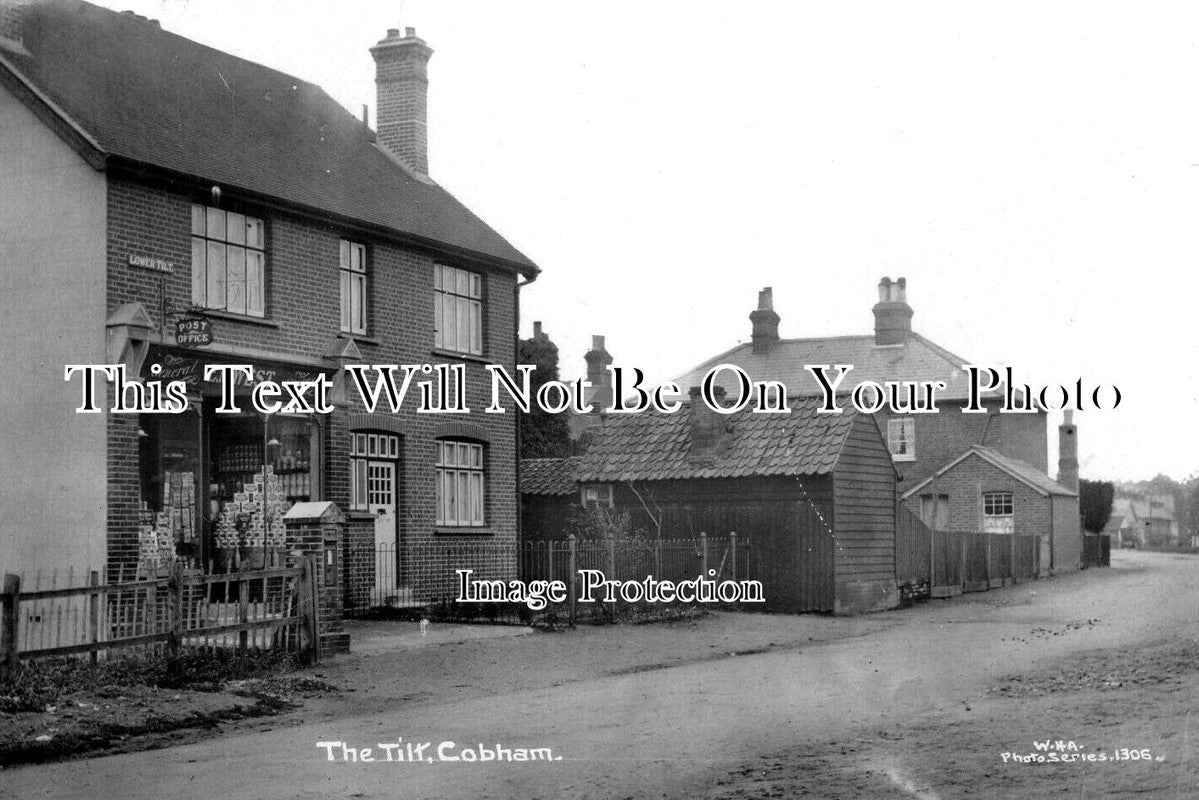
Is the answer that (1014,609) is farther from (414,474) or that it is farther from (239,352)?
(239,352)

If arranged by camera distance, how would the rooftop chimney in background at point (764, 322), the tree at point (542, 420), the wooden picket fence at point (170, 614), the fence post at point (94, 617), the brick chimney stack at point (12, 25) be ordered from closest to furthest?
the wooden picket fence at point (170, 614) < the fence post at point (94, 617) < the brick chimney stack at point (12, 25) < the tree at point (542, 420) < the rooftop chimney in background at point (764, 322)

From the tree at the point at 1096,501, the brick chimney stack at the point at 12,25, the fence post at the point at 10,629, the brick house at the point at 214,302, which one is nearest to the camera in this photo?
the fence post at the point at 10,629

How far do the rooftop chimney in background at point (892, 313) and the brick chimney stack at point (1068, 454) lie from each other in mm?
7620

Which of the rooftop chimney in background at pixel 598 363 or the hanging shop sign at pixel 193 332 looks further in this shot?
the rooftop chimney in background at pixel 598 363

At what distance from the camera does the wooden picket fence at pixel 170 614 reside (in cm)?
1348

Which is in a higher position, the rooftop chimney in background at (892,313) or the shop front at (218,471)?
the rooftop chimney in background at (892,313)

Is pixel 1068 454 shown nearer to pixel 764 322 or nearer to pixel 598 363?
pixel 764 322

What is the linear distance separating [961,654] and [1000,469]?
115ft

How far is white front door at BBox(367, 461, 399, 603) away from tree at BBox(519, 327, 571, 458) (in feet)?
81.8

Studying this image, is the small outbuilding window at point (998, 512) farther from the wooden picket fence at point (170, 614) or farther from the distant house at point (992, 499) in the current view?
the wooden picket fence at point (170, 614)

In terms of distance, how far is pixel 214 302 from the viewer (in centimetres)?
1984

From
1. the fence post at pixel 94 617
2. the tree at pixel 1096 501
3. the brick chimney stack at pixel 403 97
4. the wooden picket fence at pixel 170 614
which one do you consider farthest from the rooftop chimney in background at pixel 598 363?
the fence post at pixel 94 617

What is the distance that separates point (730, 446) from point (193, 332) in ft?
40.3

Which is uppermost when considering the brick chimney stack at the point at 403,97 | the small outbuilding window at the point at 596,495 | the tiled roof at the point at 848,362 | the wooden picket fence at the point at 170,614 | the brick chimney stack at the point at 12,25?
the brick chimney stack at the point at 403,97
